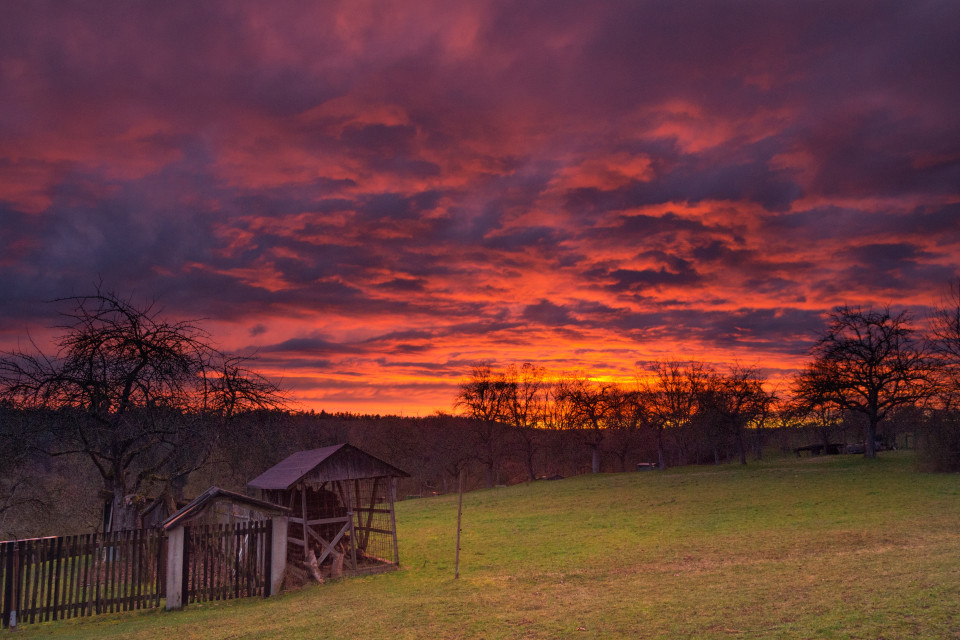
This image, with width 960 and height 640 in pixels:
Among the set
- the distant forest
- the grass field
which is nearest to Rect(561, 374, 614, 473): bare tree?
the distant forest

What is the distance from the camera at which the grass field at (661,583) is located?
10.5m

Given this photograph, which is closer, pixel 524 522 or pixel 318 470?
pixel 318 470

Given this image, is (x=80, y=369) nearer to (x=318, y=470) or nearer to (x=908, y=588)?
(x=318, y=470)

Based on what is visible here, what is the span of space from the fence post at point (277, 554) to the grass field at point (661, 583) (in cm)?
48

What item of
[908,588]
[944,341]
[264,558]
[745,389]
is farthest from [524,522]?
[745,389]

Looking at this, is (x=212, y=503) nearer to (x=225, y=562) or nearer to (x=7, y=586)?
(x=225, y=562)

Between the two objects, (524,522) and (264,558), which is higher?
(264,558)

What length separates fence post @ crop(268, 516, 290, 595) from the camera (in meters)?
17.7

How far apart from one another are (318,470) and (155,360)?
275 inches

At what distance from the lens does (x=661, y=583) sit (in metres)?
14.8

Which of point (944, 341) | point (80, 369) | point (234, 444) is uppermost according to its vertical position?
point (944, 341)

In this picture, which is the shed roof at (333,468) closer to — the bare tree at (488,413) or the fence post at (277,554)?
the fence post at (277,554)

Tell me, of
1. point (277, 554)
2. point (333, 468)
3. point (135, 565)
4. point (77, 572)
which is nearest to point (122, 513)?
point (135, 565)

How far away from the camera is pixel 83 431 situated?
19.7 meters
